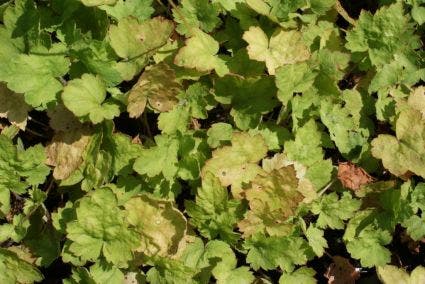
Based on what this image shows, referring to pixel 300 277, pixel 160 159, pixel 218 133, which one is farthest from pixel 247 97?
pixel 300 277

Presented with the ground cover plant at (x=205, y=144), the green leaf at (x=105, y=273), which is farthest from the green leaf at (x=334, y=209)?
the green leaf at (x=105, y=273)

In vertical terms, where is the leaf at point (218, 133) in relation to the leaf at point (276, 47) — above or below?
below

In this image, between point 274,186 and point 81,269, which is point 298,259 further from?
point 81,269

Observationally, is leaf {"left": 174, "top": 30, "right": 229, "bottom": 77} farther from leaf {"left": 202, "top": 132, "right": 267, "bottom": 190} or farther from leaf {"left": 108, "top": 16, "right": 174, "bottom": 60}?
leaf {"left": 202, "top": 132, "right": 267, "bottom": 190}

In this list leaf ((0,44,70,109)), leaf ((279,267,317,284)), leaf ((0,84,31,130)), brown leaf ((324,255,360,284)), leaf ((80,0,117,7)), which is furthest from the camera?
brown leaf ((324,255,360,284))

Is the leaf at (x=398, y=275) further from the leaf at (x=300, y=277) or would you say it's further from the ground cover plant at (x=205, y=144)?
the leaf at (x=300, y=277)

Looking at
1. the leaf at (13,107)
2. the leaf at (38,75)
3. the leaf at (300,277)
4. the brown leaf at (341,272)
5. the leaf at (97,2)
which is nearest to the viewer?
the leaf at (97,2)

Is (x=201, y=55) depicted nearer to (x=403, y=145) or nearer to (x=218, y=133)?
(x=218, y=133)

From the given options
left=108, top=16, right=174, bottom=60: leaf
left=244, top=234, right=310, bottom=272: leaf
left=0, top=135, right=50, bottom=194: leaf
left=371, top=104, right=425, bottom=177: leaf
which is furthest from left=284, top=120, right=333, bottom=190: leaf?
left=0, top=135, right=50, bottom=194: leaf
